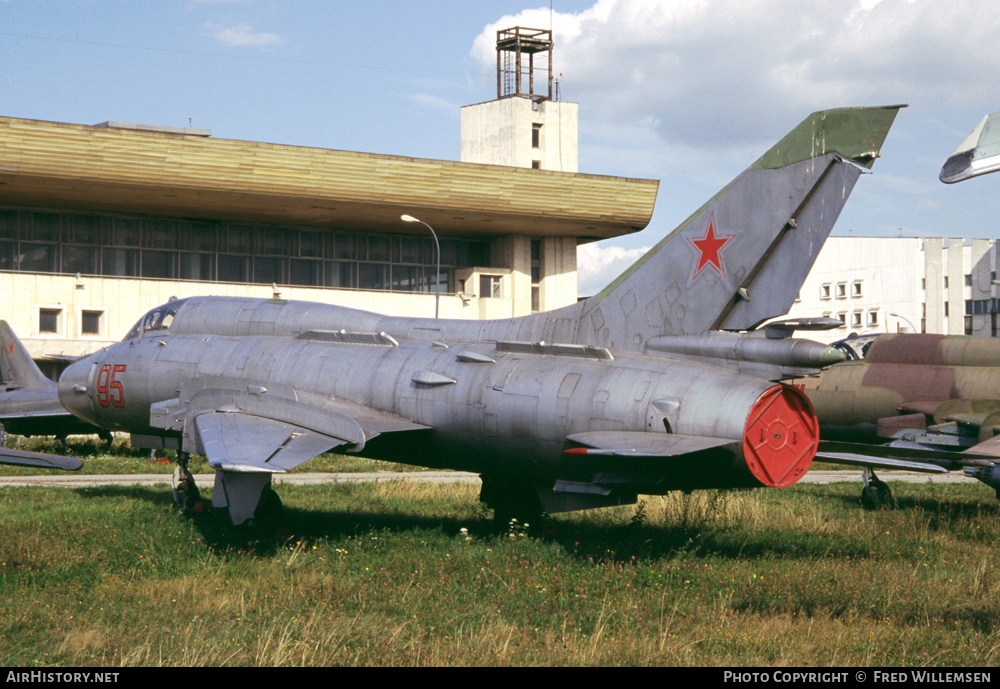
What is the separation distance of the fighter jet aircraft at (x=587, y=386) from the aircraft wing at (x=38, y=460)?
1.78 m

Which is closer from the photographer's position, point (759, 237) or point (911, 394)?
point (759, 237)

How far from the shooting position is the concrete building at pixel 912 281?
310 ft

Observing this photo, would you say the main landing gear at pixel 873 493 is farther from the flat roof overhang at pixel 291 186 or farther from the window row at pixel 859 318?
the window row at pixel 859 318

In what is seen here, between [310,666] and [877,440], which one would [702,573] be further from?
[877,440]

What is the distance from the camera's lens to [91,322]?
1986 inches

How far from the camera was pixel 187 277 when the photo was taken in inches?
2138

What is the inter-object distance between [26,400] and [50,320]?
71.0 ft

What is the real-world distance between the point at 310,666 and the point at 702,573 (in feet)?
19.6

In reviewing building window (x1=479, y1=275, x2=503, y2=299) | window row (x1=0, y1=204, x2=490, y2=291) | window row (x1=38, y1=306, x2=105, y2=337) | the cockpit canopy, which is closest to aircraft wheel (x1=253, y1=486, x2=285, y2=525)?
the cockpit canopy

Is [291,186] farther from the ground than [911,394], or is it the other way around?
[291,186]

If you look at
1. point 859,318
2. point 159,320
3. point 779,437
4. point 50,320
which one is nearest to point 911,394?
point 779,437

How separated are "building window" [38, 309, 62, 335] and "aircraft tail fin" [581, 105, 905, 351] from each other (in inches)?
1696

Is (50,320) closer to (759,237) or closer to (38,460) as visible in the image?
(38,460)
